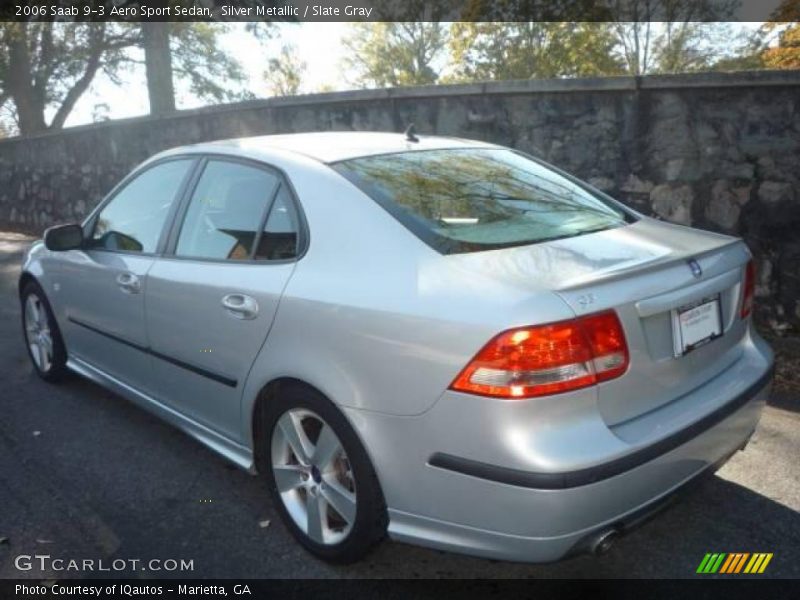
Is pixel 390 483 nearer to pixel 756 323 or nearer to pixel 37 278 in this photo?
pixel 37 278

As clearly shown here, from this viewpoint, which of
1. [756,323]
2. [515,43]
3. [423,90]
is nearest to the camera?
[756,323]

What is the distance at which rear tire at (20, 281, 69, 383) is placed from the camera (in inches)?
173

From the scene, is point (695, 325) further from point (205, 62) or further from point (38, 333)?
point (205, 62)

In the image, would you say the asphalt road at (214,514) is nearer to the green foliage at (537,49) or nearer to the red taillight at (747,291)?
the red taillight at (747,291)

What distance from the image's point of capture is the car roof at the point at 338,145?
289cm

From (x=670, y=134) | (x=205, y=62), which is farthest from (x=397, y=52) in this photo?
(x=670, y=134)

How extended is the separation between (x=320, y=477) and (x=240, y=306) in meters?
0.72

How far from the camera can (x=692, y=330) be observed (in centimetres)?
225

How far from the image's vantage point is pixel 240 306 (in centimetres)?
266

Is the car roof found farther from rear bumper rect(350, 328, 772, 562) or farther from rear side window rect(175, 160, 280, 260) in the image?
rear bumper rect(350, 328, 772, 562)

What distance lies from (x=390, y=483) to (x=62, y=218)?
42.4 feet

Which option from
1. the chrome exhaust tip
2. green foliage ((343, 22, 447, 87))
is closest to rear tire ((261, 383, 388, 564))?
the chrome exhaust tip

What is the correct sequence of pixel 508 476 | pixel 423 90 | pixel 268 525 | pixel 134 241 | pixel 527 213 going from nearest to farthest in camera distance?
pixel 508 476, pixel 527 213, pixel 268 525, pixel 134 241, pixel 423 90

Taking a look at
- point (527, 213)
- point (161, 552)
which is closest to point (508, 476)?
point (527, 213)
